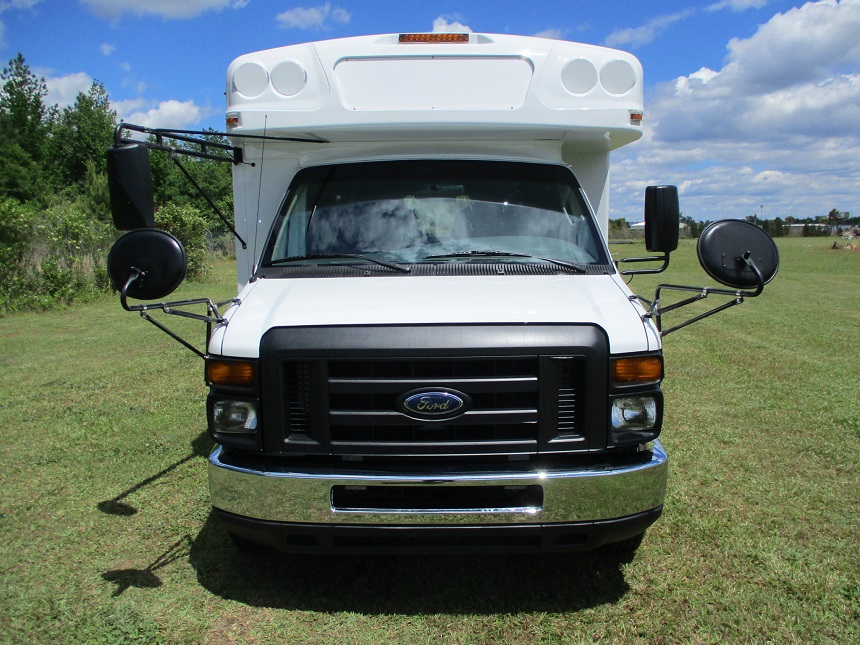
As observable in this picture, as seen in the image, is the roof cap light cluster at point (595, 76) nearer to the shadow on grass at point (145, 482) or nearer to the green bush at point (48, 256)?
the shadow on grass at point (145, 482)

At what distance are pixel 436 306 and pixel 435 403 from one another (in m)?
0.47

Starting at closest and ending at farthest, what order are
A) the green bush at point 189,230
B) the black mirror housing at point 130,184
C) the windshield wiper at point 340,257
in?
the black mirror housing at point 130,184, the windshield wiper at point 340,257, the green bush at point 189,230

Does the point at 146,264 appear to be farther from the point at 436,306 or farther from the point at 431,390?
the point at 431,390

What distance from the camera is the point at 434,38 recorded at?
477cm

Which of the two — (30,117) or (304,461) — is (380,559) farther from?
(30,117)

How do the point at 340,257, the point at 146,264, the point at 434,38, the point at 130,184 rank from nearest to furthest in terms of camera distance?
the point at 146,264 → the point at 130,184 → the point at 340,257 → the point at 434,38

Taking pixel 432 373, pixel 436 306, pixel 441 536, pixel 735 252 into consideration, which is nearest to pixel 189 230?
pixel 436 306

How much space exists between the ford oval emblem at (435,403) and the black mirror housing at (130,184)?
72.3 inches

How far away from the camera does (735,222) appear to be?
3.66 metres

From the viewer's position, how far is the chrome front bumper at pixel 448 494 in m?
3.24

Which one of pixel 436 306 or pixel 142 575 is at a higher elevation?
pixel 436 306

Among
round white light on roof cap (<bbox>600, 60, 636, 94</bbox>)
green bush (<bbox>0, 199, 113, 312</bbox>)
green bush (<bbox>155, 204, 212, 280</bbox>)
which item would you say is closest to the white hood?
round white light on roof cap (<bbox>600, 60, 636, 94</bbox>)

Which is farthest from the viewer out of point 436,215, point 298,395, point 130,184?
point 436,215

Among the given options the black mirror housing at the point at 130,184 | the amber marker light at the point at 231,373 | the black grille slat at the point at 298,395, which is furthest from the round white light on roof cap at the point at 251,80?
the black grille slat at the point at 298,395
